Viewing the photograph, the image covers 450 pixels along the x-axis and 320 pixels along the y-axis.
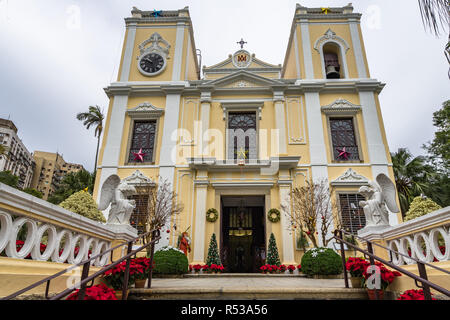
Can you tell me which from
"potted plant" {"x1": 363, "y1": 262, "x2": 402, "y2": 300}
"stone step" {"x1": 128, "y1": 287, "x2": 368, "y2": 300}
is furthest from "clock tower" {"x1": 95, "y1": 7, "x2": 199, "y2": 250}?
"potted plant" {"x1": 363, "y1": 262, "x2": 402, "y2": 300}

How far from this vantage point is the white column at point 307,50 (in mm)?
16047

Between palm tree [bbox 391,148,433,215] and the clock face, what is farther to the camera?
palm tree [bbox 391,148,433,215]

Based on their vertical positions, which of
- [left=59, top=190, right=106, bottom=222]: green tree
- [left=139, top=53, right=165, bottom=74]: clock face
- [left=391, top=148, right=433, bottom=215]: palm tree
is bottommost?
[left=59, top=190, right=106, bottom=222]: green tree

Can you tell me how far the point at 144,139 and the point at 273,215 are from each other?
7425 millimetres

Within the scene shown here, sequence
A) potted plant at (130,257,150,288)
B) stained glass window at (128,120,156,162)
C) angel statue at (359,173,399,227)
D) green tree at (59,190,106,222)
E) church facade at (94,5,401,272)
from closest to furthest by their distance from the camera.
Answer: potted plant at (130,257,150,288), angel statue at (359,173,399,227), green tree at (59,190,106,222), church facade at (94,5,401,272), stained glass window at (128,120,156,162)

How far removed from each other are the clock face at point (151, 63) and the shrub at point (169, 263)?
1116 cm

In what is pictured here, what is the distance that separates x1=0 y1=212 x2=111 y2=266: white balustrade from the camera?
124 inches

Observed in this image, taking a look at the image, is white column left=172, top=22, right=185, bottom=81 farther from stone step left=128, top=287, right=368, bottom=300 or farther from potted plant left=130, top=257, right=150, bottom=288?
stone step left=128, top=287, right=368, bottom=300

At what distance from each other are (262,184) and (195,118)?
485 centimetres

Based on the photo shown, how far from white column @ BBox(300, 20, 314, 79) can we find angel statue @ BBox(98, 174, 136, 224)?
12.4 meters

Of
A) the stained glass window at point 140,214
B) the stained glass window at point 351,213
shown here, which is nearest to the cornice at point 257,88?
the stained glass window at point 351,213

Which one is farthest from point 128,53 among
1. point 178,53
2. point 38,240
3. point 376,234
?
point 376,234

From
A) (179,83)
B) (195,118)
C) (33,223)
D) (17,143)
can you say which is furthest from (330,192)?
(17,143)

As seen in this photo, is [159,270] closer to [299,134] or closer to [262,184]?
[262,184]
